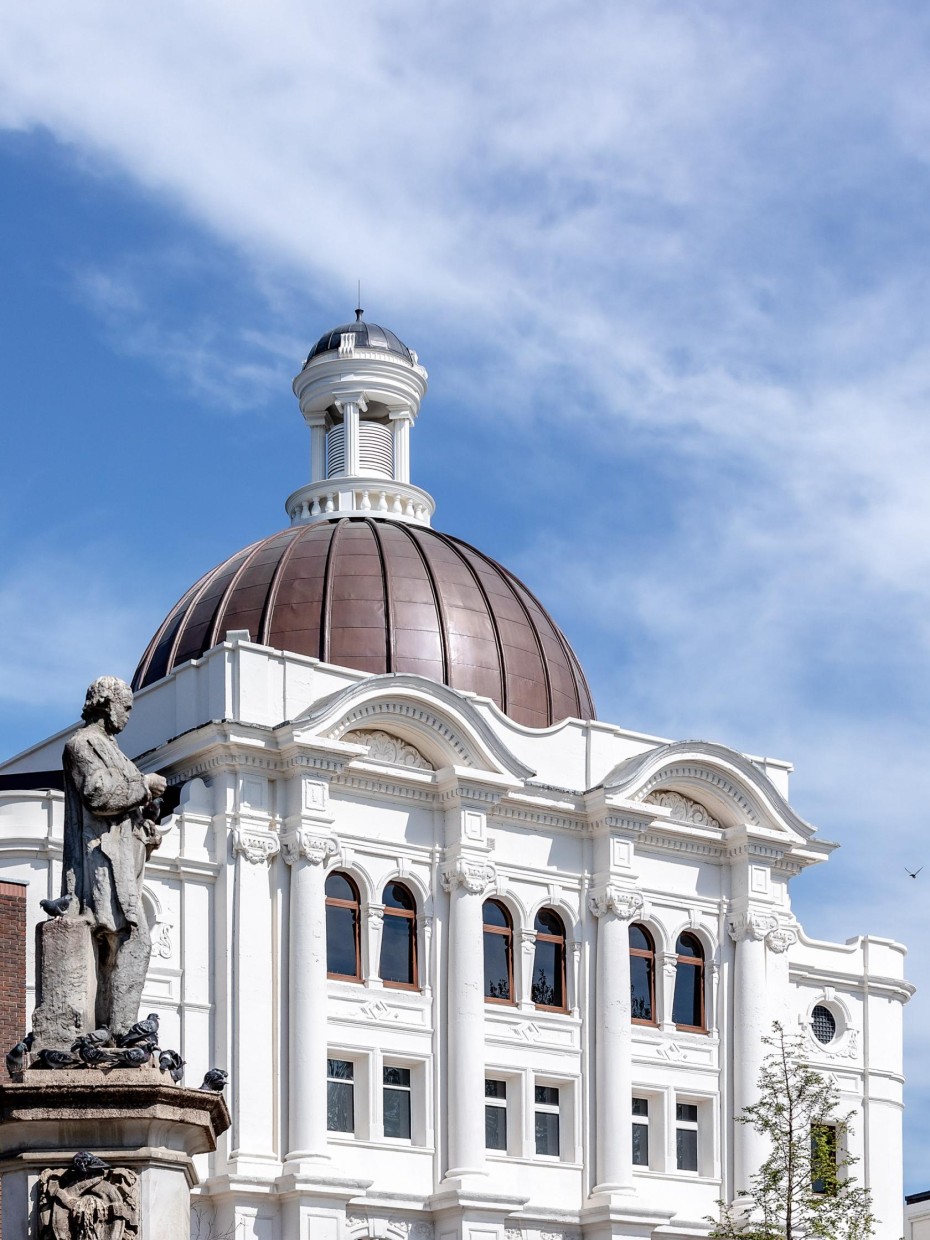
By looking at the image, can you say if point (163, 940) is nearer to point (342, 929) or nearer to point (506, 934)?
point (342, 929)

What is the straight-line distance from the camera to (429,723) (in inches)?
1831

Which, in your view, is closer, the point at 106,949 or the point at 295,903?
the point at 106,949

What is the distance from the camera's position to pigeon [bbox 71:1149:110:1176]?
49.3 feet

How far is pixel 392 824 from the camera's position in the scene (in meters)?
46.2

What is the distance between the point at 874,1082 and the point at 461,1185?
12678 millimetres

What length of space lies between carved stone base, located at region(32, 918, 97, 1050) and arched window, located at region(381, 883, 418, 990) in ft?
99.4

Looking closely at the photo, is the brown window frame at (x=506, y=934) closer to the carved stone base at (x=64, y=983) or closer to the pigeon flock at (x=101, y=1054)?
the carved stone base at (x=64, y=983)

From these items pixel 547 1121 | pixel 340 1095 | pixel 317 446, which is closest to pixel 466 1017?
pixel 340 1095

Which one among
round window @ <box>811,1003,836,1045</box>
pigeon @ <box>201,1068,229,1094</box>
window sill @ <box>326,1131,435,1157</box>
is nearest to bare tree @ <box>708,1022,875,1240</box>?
round window @ <box>811,1003,836,1045</box>

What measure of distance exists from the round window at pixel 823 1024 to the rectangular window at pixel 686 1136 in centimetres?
476

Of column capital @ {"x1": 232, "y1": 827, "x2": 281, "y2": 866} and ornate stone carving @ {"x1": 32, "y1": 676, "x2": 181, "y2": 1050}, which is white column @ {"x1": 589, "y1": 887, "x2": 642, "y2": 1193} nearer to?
column capital @ {"x1": 232, "y1": 827, "x2": 281, "y2": 866}

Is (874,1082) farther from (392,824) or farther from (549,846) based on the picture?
(392,824)

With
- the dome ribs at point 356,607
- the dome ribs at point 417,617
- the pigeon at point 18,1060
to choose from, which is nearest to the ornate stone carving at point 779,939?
the dome ribs at point 417,617

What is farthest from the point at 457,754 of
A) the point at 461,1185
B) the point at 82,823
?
the point at 82,823
